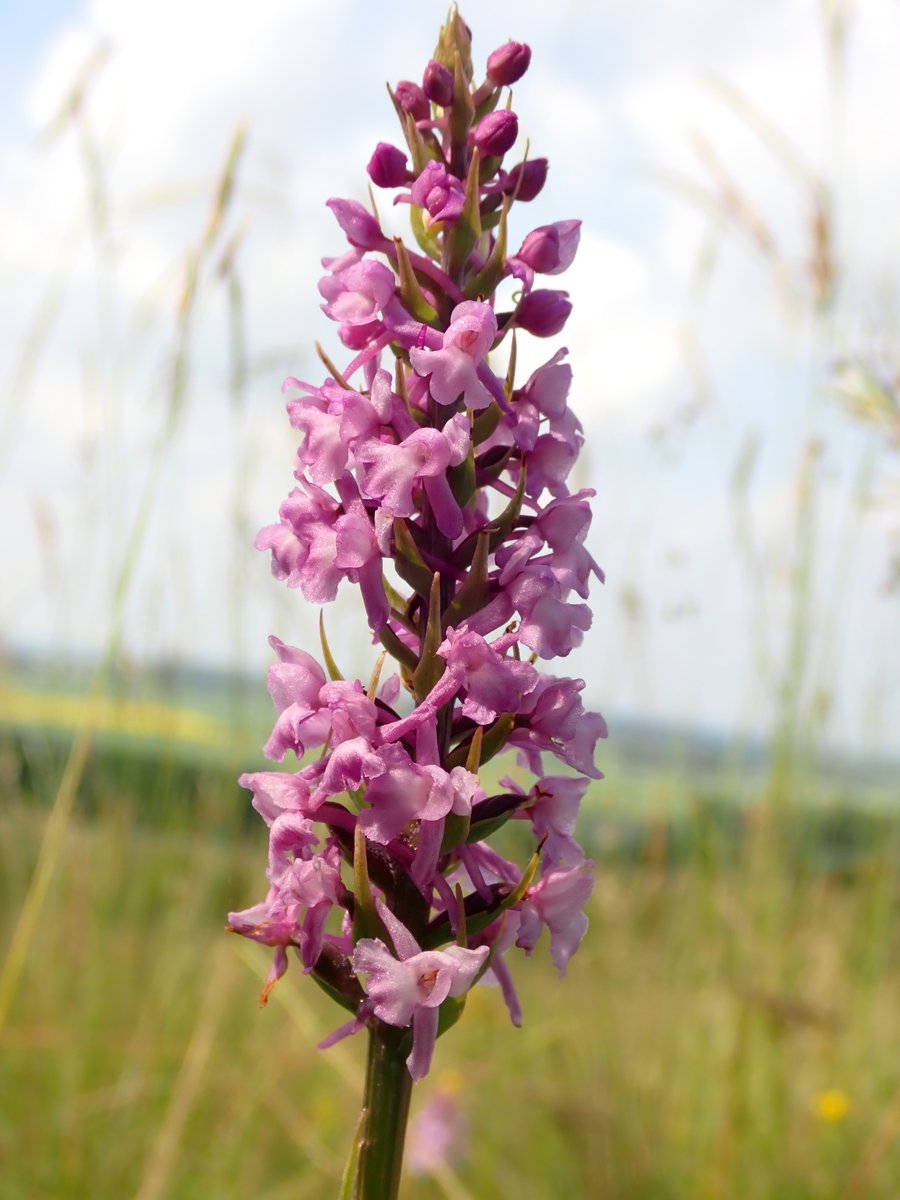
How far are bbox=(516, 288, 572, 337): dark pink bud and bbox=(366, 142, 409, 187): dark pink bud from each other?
191mm

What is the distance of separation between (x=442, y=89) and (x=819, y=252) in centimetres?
208

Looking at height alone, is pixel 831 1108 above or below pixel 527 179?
below

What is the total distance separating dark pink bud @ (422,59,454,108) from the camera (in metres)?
1.17

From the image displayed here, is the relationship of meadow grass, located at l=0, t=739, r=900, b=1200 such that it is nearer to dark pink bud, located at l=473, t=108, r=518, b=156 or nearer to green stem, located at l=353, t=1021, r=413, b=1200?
green stem, located at l=353, t=1021, r=413, b=1200

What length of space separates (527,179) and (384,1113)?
0.95 m

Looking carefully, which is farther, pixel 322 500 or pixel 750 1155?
pixel 750 1155

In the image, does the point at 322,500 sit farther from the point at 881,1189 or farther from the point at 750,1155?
the point at 881,1189

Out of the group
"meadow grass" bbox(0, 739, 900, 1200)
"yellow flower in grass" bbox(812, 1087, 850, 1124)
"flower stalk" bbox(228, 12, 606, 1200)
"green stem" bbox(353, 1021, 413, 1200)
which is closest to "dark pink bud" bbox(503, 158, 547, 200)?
"flower stalk" bbox(228, 12, 606, 1200)

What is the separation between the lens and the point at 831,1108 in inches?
133

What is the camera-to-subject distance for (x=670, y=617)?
4.21m

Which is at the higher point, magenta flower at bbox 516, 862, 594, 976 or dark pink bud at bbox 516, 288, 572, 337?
dark pink bud at bbox 516, 288, 572, 337

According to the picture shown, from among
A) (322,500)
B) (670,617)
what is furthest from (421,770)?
(670,617)

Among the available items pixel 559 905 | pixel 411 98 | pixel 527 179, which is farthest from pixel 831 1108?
pixel 411 98

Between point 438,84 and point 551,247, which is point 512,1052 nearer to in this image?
point 551,247
